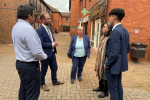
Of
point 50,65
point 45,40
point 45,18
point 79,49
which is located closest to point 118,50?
point 79,49

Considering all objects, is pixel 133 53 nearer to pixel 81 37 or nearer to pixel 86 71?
pixel 86 71

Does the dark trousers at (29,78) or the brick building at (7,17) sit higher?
the brick building at (7,17)

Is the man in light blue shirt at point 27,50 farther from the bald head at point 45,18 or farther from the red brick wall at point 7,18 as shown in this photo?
the red brick wall at point 7,18

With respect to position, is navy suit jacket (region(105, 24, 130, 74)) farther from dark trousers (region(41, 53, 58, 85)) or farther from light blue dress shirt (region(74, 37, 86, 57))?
dark trousers (region(41, 53, 58, 85))

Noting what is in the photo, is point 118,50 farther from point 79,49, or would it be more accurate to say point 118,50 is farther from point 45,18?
point 45,18

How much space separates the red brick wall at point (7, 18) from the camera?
1184cm

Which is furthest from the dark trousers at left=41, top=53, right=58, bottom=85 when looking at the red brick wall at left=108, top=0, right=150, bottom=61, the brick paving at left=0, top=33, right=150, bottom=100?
the red brick wall at left=108, top=0, right=150, bottom=61

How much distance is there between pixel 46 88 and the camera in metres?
3.18

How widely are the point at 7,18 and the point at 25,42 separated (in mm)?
12589

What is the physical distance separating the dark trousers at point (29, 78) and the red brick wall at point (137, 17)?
5.21 metres

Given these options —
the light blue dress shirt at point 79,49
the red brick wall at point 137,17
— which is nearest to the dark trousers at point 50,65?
the light blue dress shirt at point 79,49

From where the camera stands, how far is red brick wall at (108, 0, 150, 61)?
5801 mm

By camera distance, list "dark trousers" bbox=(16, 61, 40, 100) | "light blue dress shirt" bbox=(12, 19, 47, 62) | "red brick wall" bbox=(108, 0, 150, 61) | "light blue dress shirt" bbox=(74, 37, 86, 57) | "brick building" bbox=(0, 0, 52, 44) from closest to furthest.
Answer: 1. "light blue dress shirt" bbox=(12, 19, 47, 62)
2. "dark trousers" bbox=(16, 61, 40, 100)
3. "light blue dress shirt" bbox=(74, 37, 86, 57)
4. "red brick wall" bbox=(108, 0, 150, 61)
5. "brick building" bbox=(0, 0, 52, 44)

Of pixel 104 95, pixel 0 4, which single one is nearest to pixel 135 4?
pixel 104 95
